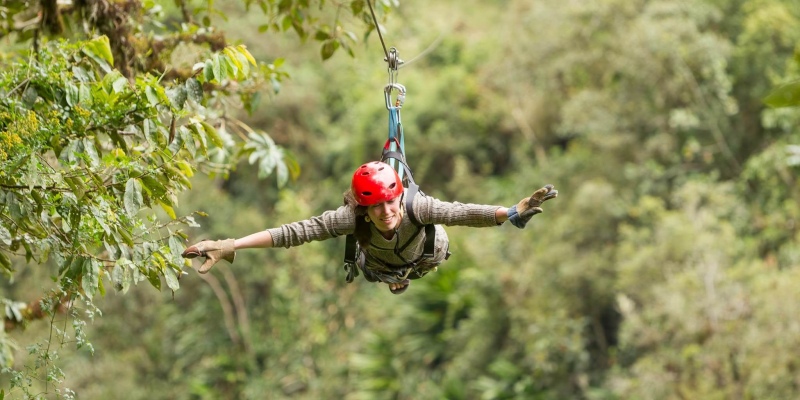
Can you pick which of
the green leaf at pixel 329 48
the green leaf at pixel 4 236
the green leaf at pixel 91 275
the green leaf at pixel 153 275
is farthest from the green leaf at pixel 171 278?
the green leaf at pixel 329 48

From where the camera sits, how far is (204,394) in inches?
570

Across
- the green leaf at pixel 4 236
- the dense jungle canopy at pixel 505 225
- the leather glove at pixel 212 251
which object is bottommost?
the dense jungle canopy at pixel 505 225

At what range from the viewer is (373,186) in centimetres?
361

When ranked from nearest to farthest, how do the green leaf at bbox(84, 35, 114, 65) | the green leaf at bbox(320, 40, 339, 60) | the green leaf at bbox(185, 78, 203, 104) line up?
the green leaf at bbox(185, 78, 203, 104), the green leaf at bbox(84, 35, 114, 65), the green leaf at bbox(320, 40, 339, 60)

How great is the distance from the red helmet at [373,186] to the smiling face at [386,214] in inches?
1.4

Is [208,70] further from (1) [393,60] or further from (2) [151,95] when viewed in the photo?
(1) [393,60]

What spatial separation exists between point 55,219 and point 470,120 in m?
12.8

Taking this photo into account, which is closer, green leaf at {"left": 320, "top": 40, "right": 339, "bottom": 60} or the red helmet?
the red helmet

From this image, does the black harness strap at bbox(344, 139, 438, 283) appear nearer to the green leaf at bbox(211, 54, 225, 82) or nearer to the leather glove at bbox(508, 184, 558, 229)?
the leather glove at bbox(508, 184, 558, 229)

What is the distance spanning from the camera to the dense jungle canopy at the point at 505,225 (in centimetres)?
965

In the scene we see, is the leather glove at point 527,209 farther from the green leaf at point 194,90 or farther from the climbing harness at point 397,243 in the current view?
the green leaf at point 194,90

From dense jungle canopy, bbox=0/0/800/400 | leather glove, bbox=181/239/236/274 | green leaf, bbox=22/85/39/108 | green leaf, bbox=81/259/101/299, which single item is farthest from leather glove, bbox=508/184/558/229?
green leaf, bbox=22/85/39/108

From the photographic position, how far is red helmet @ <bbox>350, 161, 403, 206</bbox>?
362 cm

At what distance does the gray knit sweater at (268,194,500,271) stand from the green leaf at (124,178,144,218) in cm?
49
